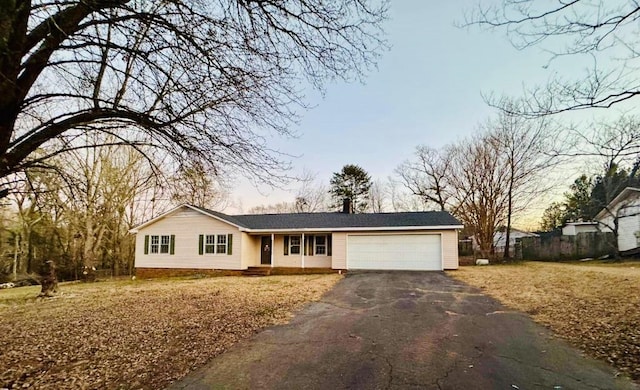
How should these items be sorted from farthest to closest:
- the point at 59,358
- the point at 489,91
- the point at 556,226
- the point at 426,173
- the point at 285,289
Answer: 1. the point at 556,226
2. the point at 426,173
3. the point at 285,289
4. the point at 489,91
5. the point at 59,358

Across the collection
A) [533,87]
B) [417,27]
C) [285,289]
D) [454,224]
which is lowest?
[285,289]

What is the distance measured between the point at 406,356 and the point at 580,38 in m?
4.42

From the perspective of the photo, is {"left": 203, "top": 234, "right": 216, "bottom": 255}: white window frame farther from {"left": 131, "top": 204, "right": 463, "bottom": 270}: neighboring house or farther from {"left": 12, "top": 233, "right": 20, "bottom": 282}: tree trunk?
{"left": 12, "top": 233, "right": 20, "bottom": 282}: tree trunk

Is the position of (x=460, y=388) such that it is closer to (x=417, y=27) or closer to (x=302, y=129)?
(x=302, y=129)

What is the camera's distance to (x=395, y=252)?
723 inches

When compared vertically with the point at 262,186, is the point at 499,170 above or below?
above

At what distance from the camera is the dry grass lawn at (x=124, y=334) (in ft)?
14.3

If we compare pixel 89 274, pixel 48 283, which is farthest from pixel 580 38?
pixel 89 274

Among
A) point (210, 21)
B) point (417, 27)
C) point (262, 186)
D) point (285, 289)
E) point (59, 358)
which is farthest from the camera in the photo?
point (285, 289)

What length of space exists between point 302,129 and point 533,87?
3389 millimetres

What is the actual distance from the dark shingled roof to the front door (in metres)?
1.06

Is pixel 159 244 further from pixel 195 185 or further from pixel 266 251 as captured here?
pixel 195 185

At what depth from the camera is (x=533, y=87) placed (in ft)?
17.3

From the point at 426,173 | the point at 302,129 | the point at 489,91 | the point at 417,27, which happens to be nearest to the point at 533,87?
the point at 489,91
